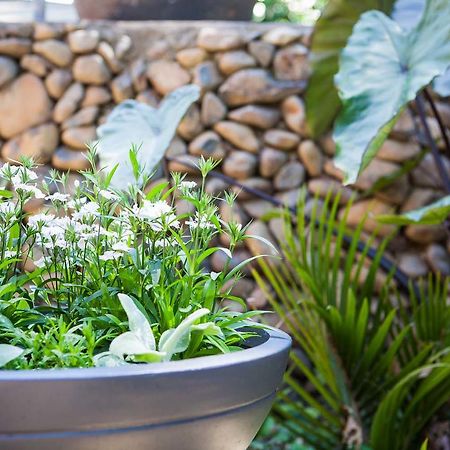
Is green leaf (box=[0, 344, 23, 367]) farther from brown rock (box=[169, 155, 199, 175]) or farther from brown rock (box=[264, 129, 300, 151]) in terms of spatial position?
brown rock (box=[264, 129, 300, 151])

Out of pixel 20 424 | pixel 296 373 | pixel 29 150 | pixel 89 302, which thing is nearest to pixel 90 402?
pixel 20 424

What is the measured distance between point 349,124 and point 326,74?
40.3 inches

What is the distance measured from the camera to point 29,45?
9.04ft

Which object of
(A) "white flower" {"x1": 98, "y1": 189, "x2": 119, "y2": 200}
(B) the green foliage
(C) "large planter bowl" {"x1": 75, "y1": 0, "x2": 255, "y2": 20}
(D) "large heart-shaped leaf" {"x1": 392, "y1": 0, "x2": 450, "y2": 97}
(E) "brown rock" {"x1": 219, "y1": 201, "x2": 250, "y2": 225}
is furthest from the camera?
(C) "large planter bowl" {"x1": 75, "y1": 0, "x2": 255, "y2": 20}

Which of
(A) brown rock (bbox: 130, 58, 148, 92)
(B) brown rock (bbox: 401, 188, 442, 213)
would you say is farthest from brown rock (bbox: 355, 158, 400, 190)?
(A) brown rock (bbox: 130, 58, 148, 92)

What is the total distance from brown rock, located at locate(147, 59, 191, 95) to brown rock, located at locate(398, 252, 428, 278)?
1.00 m

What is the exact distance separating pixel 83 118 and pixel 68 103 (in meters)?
0.08

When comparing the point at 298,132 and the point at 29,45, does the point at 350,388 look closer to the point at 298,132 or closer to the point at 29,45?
the point at 298,132

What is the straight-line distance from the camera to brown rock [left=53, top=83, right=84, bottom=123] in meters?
2.73

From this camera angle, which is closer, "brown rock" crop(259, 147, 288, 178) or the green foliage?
the green foliage

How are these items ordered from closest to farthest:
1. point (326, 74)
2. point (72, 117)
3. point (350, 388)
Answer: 1. point (350, 388)
2. point (326, 74)
3. point (72, 117)

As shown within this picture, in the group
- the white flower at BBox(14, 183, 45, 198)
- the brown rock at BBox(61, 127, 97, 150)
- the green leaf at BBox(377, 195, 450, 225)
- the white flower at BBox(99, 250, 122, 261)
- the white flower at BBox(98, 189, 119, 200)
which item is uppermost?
the white flower at BBox(14, 183, 45, 198)

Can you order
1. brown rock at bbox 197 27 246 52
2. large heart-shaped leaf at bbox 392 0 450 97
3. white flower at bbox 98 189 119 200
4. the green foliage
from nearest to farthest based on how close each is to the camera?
1. white flower at bbox 98 189 119 200
2. the green foliage
3. large heart-shaped leaf at bbox 392 0 450 97
4. brown rock at bbox 197 27 246 52

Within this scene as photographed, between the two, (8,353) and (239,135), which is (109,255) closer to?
(8,353)
